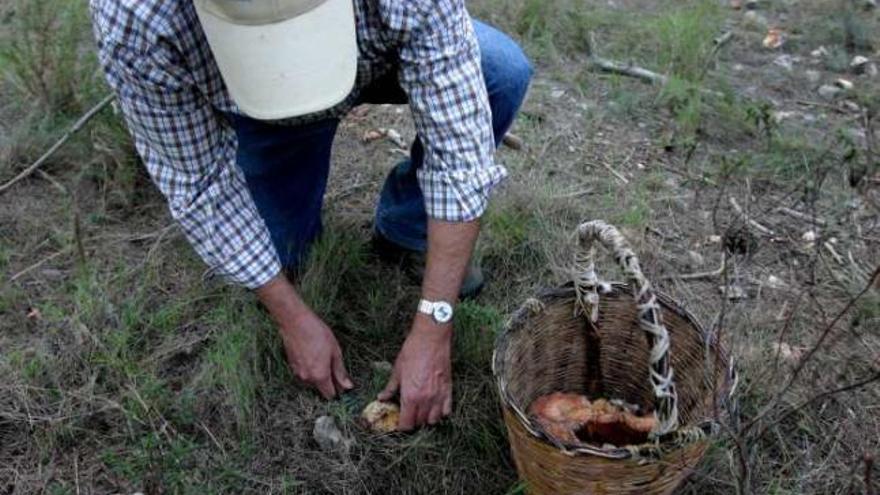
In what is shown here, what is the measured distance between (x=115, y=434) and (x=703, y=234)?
147 cm

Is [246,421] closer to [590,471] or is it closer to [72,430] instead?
[72,430]

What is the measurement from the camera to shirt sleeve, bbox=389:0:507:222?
1.57m

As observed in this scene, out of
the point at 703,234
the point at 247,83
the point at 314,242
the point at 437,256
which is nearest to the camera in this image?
the point at 247,83

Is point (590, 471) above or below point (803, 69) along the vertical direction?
above

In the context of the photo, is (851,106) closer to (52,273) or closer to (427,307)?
(427,307)

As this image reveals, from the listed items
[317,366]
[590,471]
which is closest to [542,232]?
[317,366]

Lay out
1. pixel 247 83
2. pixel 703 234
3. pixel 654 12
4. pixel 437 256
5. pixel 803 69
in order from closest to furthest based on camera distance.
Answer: pixel 247 83
pixel 437 256
pixel 703 234
pixel 803 69
pixel 654 12

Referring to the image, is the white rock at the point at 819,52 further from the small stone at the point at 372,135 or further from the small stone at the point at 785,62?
the small stone at the point at 372,135

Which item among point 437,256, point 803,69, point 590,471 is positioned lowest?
point 803,69

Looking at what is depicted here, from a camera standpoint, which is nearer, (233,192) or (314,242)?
(233,192)

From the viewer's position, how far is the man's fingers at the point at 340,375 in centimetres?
182

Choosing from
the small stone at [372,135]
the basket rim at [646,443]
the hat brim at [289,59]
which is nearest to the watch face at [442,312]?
the basket rim at [646,443]

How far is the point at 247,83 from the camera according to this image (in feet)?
4.29

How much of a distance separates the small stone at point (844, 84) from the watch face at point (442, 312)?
1.86 m
